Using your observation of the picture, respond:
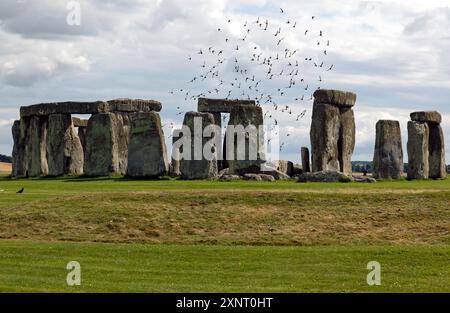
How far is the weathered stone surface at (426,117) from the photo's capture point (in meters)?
55.5

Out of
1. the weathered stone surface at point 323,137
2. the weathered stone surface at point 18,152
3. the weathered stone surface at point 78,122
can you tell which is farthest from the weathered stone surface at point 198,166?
the weathered stone surface at point 78,122

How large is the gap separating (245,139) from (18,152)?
1696 centimetres

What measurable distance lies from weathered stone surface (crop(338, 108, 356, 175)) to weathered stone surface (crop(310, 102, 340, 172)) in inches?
46.3

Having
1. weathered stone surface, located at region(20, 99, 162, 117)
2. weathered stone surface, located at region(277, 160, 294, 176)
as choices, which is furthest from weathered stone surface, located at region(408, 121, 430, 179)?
weathered stone surface, located at region(20, 99, 162, 117)

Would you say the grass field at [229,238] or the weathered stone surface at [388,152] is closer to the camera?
the grass field at [229,238]

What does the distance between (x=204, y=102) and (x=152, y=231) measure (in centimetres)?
2909

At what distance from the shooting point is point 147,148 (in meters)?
50.2

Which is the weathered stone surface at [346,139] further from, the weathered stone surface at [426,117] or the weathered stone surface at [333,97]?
the weathered stone surface at [426,117]

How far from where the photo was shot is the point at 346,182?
4444 centimetres

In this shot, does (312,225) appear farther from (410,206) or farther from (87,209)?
(87,209)

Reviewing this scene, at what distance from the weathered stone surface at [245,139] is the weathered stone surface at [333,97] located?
10.2 feet

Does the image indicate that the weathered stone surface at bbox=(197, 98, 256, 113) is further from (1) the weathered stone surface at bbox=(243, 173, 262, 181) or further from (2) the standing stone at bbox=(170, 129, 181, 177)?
(1) the weathered stone surface at bbox=(243, 173, 262, 181)

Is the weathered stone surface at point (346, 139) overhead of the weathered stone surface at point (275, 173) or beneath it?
overhead

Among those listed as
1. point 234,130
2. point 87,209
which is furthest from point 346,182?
point 87,209
